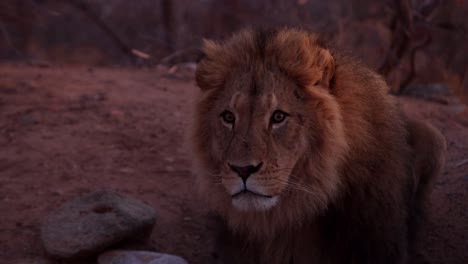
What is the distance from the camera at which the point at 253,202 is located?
2.69 metres

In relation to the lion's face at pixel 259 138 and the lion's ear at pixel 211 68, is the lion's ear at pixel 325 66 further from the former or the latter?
the lion's ear at pixel 211 68

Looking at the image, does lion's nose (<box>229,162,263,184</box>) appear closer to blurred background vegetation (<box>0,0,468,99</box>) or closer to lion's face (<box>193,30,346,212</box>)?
lion's face (<box>193,30,346,212</box>)

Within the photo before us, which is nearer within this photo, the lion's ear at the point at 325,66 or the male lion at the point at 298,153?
the male lion at the point at 298,153

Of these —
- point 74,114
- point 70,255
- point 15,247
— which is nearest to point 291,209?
point 70,255

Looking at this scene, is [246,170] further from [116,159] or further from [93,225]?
[116,159]

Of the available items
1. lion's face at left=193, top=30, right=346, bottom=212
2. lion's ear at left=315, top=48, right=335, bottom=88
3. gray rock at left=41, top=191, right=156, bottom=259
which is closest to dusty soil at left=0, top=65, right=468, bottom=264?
gray rock at left=41, top=191, right=156, bottom=259

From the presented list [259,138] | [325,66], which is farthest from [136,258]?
[325,66]

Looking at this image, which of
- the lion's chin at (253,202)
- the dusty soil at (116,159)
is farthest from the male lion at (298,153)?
the dusty soil at (116,159)

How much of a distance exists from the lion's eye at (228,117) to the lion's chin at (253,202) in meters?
0.38

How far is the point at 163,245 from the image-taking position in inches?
164

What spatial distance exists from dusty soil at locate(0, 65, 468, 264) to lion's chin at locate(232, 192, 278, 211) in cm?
95

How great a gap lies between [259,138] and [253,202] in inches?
11.4

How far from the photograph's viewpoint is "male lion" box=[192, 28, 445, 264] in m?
2.74

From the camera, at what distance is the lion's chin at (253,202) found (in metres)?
2.68
